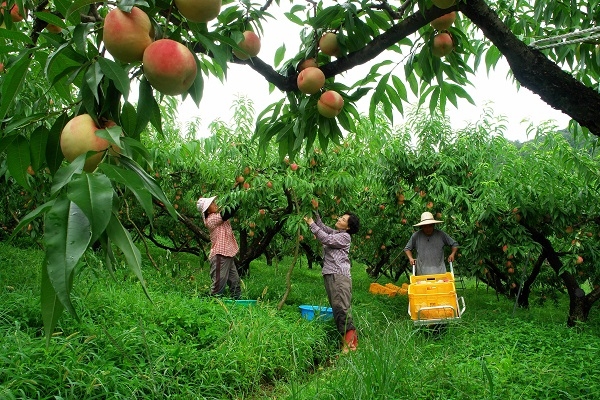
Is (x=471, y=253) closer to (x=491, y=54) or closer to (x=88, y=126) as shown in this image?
(x=491, y=54)

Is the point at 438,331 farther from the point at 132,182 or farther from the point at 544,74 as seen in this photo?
the point at 132,182

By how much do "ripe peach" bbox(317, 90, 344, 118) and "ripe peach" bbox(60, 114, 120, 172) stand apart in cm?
102

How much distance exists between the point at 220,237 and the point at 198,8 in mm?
4803

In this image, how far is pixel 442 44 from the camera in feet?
5.82

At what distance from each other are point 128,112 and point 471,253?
6.32 meters

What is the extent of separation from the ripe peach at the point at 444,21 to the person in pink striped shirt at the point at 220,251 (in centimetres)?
420

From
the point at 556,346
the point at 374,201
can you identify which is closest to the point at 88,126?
the point at 556,346

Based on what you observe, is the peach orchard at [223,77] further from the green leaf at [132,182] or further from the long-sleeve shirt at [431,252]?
the long-sleeve shirt at [431,252]

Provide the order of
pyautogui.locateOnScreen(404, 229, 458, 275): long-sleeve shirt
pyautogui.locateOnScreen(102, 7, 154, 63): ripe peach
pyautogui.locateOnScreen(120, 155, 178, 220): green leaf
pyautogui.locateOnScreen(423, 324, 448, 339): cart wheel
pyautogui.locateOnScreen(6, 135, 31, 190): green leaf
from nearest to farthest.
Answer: pyautogui.locateOnScreen(120, 155, 178, 220): green leaf, pyautogui.locateOnScreen(102, 7, 154, 63): ripe peach, pyautogui.locateOnScreen(6, 135, 31, 190): green leaf, pyautogui.locateOnScreen(423, 324, 448, 339): cart wheel, pyautogui.locateOnScreen(404, 229, 458, 275): long-sleeve shirt

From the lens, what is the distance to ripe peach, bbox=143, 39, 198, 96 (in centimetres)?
91

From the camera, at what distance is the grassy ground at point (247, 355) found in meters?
2.62

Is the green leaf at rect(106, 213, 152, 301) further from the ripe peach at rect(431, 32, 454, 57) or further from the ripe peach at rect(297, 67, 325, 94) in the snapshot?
the ripe peach at rect(431, 32, 454, 57)

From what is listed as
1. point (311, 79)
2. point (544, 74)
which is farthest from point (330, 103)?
point (544, 74)

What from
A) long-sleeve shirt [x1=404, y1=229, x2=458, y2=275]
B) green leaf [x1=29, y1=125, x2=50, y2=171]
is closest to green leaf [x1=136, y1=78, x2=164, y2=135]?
green leaf [x1=29, y1=125, x2=50, y2=171]
